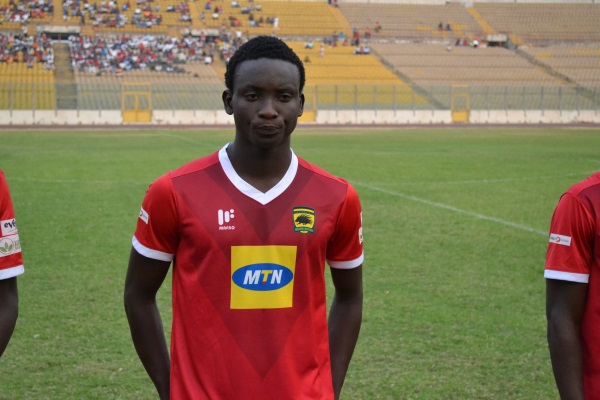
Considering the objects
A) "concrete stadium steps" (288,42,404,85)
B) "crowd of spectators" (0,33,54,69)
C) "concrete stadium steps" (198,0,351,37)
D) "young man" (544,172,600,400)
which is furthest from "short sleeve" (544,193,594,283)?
"concrete stadium steps" (198,0,351,37)

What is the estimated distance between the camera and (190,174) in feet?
9.29

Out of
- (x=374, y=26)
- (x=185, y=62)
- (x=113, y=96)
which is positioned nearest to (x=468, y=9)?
(x=374, y=26)

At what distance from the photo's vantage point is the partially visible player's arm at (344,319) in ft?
9.91

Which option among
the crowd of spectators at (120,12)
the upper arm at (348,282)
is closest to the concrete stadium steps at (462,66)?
the crowd of spectators at (120,12)

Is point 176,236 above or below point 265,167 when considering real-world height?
below

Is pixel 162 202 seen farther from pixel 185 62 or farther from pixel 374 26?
pixel 374 26

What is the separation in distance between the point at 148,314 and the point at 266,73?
2.82 ft

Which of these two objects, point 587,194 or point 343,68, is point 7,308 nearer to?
point 587,194

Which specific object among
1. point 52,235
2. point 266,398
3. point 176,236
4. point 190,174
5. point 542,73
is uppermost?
point 190,174

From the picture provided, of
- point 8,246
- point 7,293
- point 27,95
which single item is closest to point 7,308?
point 7,293

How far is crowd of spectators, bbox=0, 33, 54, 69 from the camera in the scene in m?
50.1

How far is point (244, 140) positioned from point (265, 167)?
106 millimetres

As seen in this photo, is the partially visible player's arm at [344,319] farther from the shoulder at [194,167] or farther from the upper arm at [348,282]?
the shoulder at [194,167]

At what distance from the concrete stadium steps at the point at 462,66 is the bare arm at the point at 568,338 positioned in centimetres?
5107
